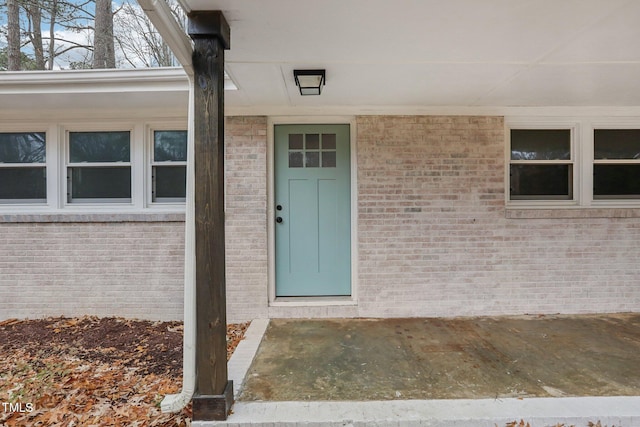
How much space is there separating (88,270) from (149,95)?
80.1 inches

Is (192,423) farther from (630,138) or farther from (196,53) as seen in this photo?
(630,138)

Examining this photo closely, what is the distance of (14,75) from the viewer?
319 cm

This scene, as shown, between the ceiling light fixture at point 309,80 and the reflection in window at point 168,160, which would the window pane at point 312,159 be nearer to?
the ceiling light fixture at point 309,80

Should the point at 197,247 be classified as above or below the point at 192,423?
above

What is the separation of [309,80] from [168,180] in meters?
2.09

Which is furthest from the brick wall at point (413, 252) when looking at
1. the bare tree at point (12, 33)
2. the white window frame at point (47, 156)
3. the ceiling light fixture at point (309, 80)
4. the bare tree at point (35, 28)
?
the bare tree at point (35, 28)

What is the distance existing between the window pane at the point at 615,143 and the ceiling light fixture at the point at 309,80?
10.7ft

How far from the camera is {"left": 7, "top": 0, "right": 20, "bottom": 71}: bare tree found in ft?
19.4

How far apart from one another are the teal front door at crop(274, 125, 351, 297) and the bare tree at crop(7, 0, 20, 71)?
560 centimetres

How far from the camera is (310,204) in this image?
3.83 m

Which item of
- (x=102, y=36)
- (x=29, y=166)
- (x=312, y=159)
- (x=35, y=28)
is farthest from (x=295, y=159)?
(x=35, y=28)

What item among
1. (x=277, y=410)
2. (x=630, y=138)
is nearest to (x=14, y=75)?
(x=277, y=410)

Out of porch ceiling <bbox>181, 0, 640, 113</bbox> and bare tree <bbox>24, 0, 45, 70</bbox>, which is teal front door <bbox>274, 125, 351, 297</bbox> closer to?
porch ceiling <bbox>181, 0, 640, 113</bbox>

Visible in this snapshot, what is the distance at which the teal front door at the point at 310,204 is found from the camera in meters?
3.82
